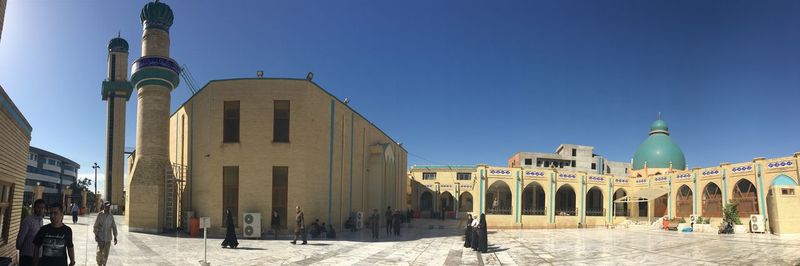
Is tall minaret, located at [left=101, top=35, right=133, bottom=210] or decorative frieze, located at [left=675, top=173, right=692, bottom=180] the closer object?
decorative frieze, located at [left=675, top=173, right=692, bottom=180]

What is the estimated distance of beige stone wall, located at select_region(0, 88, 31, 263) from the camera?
8609 mm

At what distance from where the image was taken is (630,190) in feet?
130

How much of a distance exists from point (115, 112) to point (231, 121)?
101 ft

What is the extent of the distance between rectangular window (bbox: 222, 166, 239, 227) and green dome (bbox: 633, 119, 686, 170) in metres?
38.6

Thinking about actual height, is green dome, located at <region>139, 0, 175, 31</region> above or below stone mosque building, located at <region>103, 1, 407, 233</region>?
above

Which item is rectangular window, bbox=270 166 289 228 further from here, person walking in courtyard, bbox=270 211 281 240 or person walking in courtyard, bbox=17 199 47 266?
person walking in courtyard, bbox=17 199 47 266

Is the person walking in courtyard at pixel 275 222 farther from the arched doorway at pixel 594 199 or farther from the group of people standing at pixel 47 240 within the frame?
the arched doorway at pixel 594 199

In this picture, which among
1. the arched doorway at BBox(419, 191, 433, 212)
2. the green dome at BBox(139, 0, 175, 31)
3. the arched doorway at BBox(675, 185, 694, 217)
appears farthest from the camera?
the arched doorway at BBox(419, 191, 433, 212)

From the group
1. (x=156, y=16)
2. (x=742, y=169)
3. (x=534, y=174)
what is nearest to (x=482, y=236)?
(x=156, y=16)

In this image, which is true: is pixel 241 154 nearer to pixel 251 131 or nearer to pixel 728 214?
pixel 251 131

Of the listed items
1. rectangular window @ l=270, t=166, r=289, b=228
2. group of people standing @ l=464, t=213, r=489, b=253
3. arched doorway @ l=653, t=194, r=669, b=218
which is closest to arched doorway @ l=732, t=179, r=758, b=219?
arched doorway @ l=653, t=194, r=669, b=218

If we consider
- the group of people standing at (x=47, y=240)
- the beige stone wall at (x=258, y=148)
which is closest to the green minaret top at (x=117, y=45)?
the beige stone wall at (x=258, y=148)

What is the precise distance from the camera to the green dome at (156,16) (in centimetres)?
2298

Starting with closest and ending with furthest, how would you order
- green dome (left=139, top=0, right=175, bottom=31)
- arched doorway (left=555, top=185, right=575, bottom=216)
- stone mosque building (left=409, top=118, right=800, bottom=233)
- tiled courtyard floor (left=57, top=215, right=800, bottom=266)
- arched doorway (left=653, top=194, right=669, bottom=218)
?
tiled courtyard floor (left=57, top=215, right=800, bottom=266), green dome (left=139, top=0, right=175, bottom=31), stone mosque building (left=409, top=118, right=800, bottom=233), arched doorway (left=653, top=194, right=669, bottom=218), arched doorway (left=555, top=185, right=575, bottom=216)
